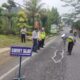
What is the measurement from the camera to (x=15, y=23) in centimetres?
5566

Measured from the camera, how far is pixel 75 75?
12258mm

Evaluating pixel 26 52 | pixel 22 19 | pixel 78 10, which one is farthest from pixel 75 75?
pixel 78 10

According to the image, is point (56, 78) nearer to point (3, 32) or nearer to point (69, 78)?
point (69, 78)

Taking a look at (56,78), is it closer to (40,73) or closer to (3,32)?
(40,73)

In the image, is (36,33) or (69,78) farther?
(36,33)

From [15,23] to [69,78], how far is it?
44.6m

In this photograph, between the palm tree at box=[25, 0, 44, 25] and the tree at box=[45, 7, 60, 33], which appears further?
the tree at box=[45, 7, 60, 33]

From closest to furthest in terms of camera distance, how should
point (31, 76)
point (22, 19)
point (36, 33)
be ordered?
point (31, 76)
point (36, 33)
point (22, 19)

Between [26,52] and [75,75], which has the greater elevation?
[26,52]

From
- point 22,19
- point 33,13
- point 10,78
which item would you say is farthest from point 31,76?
point 33,13

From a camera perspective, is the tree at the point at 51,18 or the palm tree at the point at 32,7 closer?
the palm tree at the point at 32,7

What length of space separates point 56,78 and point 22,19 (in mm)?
41342

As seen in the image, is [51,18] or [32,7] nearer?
[32,7]

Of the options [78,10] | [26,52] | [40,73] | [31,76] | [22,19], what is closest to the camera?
[26,52]
